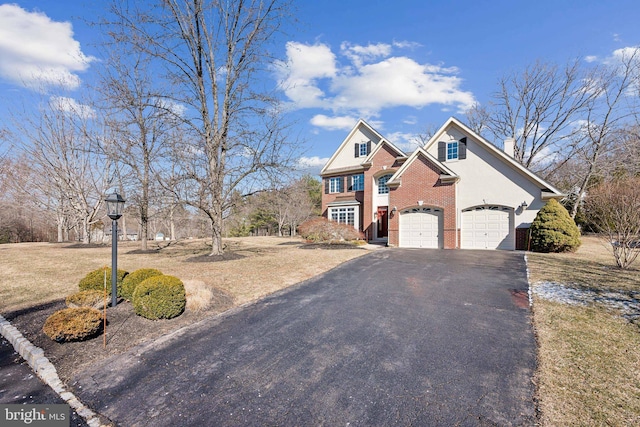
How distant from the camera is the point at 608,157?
2381cm

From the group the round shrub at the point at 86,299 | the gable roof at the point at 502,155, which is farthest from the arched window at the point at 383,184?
the round shrub at the point at 86,299

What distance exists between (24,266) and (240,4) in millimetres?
14247

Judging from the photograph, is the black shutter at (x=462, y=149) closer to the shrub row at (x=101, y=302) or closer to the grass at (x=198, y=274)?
the grass at (x=198, y=274)

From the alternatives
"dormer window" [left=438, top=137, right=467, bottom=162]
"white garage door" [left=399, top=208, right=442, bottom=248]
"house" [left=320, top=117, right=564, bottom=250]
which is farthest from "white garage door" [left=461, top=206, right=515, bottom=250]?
"dormer window" [left=438, top=137, right=467, bottom=162]

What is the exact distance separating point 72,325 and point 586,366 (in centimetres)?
738

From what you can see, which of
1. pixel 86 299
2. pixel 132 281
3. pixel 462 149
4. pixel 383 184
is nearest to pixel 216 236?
pixel 132 281

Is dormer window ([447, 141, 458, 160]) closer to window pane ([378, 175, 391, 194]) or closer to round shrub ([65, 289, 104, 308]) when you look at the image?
window pane ([378, 175, 391, 194])

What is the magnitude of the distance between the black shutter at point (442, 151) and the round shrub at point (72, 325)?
1850 centimetres

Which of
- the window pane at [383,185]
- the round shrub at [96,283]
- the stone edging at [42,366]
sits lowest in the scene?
the stone edging at [42,366]

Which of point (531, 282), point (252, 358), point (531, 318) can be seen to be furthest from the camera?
point (531, 282)

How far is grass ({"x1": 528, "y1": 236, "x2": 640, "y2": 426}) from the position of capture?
271 cm

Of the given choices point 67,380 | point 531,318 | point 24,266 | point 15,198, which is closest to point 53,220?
point 15,198

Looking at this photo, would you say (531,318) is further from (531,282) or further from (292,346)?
(292,346)

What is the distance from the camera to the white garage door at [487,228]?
15.6 meters
